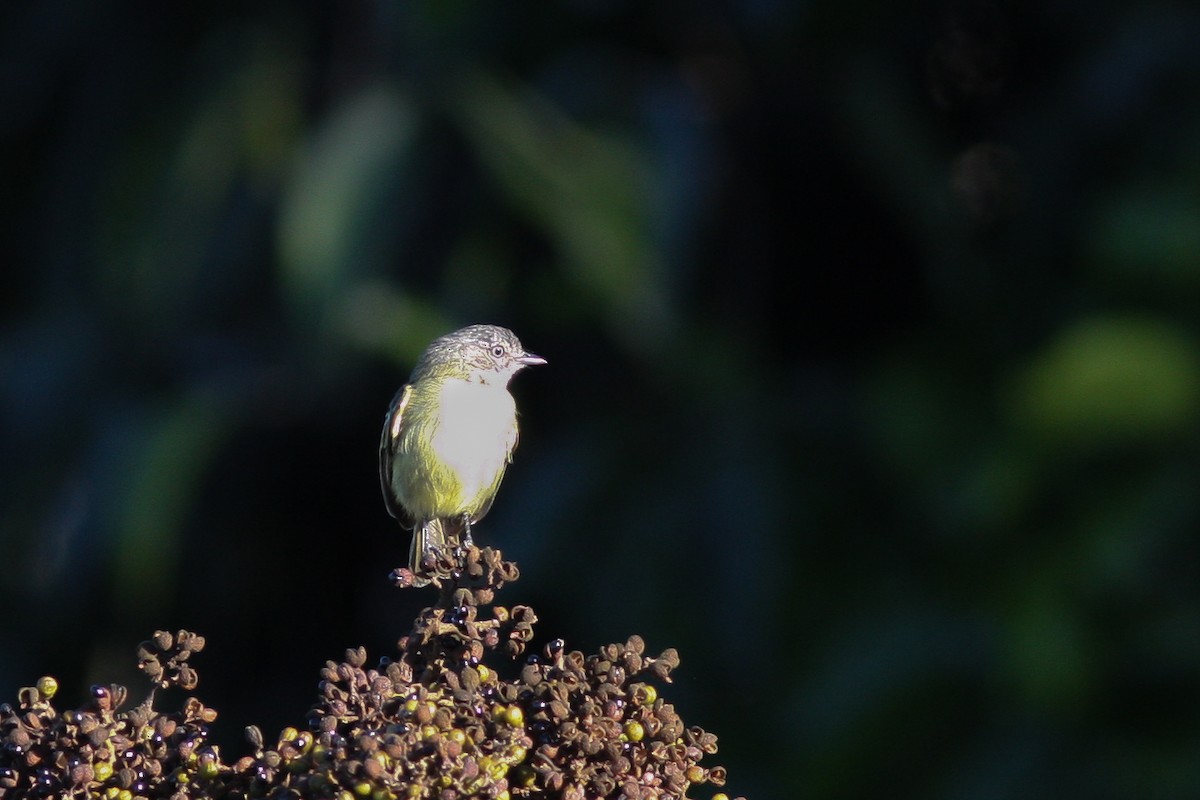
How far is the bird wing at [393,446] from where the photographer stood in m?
3.89

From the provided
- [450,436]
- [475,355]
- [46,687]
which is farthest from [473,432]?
[46,687]

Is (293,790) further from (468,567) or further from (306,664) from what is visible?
(306,664)

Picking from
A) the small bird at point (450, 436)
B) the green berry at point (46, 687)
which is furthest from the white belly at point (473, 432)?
the green berry at point (46, 687)

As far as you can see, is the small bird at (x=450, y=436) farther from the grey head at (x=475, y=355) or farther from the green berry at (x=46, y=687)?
the green berry at (x=46, y=687)

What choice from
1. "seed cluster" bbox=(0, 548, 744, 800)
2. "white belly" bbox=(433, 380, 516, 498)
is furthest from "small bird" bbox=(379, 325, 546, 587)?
"seed cluster" bbox=(0, 548, 744, 800)

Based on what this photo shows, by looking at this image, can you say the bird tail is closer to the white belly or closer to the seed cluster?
the white belly

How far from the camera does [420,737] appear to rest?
2.43 metres

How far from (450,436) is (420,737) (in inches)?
54.2

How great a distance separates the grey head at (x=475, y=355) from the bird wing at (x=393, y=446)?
0.09m

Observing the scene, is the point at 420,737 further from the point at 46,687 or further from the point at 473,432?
the point at 473,432

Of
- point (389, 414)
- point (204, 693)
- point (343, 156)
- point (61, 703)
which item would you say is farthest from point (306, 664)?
point (389, 414)

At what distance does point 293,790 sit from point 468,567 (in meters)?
0.52

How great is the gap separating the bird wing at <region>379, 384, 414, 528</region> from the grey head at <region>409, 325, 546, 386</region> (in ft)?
0.29

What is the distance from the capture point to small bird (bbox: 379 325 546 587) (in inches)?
147
